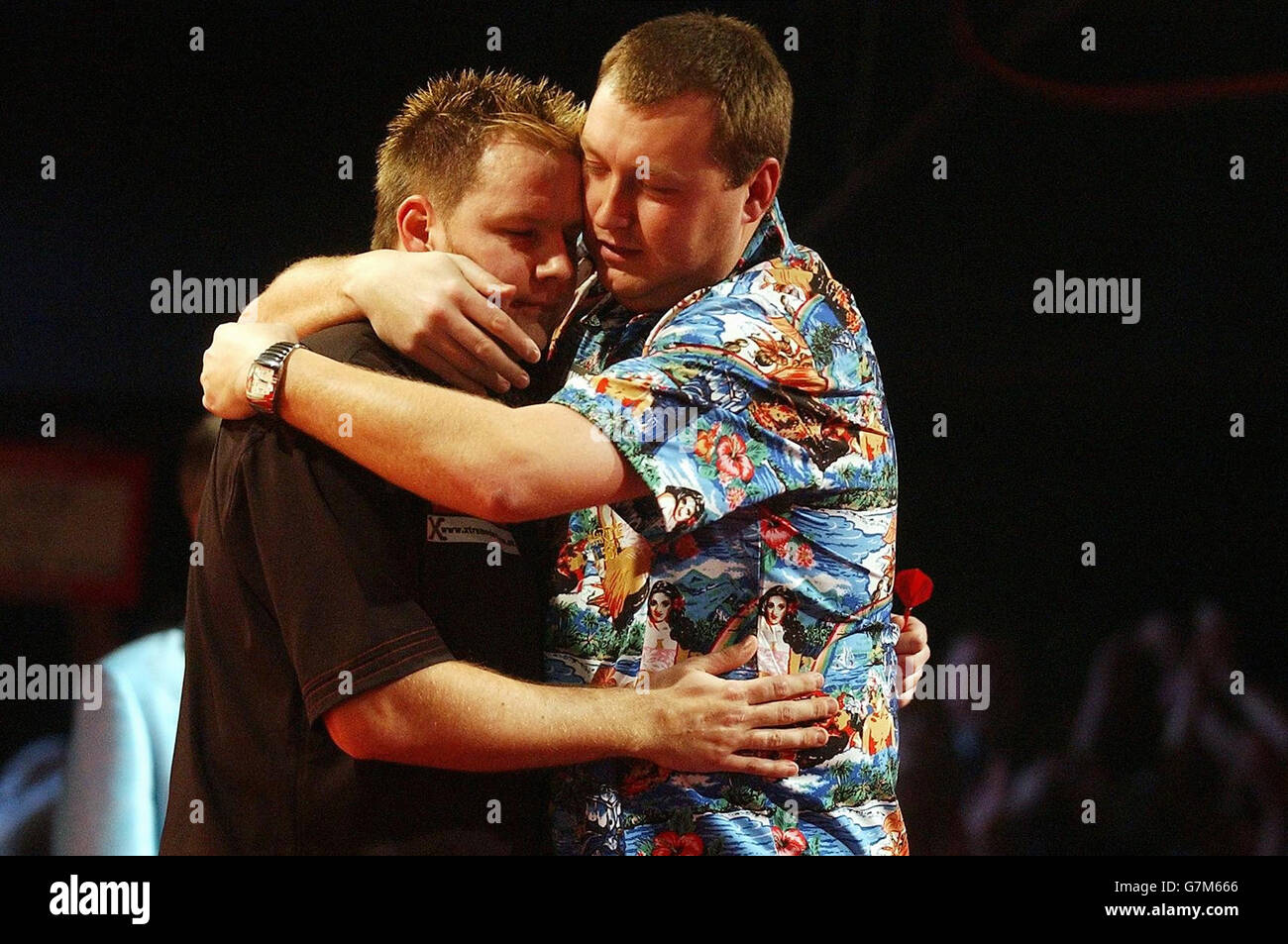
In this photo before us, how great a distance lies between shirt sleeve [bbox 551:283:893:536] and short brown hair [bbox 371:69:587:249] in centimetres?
40

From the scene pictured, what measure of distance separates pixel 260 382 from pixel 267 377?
0.04 feet

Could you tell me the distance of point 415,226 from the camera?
84.9 inches

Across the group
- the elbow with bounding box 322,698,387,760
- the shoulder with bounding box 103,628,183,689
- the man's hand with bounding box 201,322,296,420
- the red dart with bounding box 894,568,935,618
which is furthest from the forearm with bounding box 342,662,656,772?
the shoulder with bounding box 103,628,183,689

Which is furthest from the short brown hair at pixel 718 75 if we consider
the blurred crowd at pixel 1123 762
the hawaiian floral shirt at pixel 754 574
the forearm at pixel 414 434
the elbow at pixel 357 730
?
the blurred crowd at pixel 1123 762

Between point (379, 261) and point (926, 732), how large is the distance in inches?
96.7

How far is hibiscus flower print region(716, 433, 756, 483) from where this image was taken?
6.08ft

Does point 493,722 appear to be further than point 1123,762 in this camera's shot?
No

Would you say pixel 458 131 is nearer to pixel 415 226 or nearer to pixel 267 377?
pixel 415 226

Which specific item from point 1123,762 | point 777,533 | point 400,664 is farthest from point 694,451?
point 1123,762

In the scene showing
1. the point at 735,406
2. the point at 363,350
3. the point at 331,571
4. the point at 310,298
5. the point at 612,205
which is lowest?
the point at 331,571

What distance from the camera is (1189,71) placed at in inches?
140

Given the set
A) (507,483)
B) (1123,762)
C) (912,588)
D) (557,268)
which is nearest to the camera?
(507,483)

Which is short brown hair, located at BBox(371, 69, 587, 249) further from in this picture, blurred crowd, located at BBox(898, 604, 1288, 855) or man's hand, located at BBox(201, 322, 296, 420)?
blurred crowd, located at BBox(898, 604, 1288, 855)
